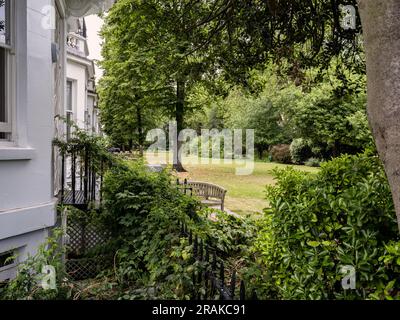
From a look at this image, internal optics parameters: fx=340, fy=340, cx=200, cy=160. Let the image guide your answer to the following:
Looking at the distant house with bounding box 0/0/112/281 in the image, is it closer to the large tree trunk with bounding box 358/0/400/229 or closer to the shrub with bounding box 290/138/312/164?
the large tree trunk with bounding box 358/0/400/229

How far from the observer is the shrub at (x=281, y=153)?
36312 millimetres

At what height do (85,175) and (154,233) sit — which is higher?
(85,175)

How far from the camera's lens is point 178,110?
24.5 metres

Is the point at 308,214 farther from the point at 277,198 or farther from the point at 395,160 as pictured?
the point at 395,160

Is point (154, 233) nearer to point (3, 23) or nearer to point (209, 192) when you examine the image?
point (3, 23)

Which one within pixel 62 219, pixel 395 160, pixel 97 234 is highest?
pixel 395 160

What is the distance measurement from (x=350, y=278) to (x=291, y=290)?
67 centimetres

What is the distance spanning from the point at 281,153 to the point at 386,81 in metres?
36.0

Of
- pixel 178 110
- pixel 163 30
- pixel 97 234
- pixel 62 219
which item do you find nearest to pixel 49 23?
pixel 62 219

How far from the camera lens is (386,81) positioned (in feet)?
5.64

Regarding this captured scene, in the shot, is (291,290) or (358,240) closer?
(358,240)

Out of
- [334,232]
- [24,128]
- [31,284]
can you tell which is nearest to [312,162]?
[334,232]

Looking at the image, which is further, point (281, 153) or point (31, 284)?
point (281, 153)

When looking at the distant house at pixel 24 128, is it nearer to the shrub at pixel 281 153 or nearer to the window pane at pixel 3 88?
the window pane at pixel 3 88
